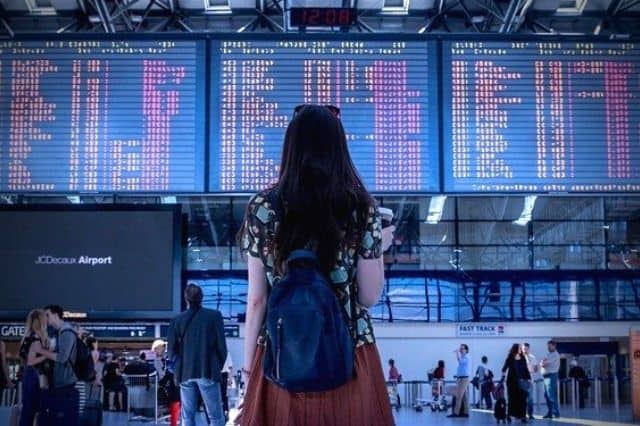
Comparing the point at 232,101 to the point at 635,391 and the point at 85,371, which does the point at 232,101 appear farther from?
the point at 635,391

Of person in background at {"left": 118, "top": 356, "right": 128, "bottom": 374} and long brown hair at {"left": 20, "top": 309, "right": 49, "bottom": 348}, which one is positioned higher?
long brown hair at {"left": 20, "top": 309, "right": 49, "bottom": 348}

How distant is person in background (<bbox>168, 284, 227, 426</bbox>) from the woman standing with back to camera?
5.25 metres

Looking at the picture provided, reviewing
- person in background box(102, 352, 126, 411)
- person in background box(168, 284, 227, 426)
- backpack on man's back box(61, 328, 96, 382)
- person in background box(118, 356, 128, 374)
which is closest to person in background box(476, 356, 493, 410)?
person in background box(102, 352, 126, 411)

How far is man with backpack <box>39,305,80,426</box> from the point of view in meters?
8.48

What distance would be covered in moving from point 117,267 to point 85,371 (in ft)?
13.1

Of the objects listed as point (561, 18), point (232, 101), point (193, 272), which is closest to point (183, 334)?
point (232, 101)

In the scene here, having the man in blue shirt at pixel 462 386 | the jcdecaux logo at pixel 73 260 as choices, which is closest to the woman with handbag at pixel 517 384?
the man in blue shirt at pixel 462 386

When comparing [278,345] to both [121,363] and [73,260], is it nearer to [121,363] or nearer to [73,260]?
[73,260]

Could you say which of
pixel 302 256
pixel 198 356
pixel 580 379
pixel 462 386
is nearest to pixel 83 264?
pixel 198 356

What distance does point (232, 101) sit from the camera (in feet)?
37.3

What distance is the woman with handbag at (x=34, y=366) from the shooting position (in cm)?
864

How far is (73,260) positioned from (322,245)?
10.5 meters

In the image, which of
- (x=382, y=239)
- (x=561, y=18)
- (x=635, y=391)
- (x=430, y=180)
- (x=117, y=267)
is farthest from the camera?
(x=561, y=18)

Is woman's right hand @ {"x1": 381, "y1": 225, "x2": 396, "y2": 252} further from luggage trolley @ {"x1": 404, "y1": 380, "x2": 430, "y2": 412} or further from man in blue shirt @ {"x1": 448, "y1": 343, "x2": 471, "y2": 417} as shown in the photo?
luggage trolley @ {"x1": 404, "y1": 380, "x2": 430, "y2": 412}
